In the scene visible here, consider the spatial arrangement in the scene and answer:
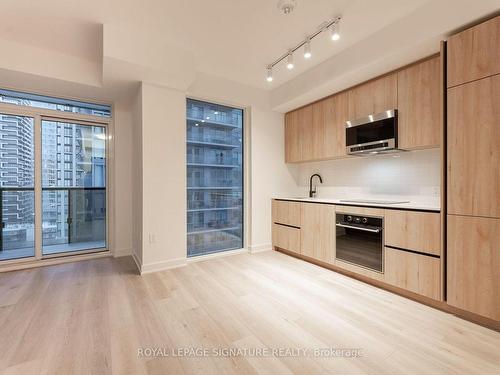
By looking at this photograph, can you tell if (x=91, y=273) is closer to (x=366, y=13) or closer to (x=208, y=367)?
(x=208, y=367)

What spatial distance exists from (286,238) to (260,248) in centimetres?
49

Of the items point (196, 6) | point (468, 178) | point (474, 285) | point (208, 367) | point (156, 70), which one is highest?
point (196, 6)

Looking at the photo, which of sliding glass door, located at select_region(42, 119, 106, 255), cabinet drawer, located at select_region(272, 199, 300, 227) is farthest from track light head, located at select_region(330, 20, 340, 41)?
→ sliding glass door, located at select_region(42, 119, 106, 255)

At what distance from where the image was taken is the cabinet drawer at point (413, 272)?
6.74 ft

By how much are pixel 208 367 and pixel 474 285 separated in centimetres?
205

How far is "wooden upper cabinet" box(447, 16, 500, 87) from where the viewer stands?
1.74 m

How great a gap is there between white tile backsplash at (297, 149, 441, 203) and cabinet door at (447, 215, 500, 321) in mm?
733

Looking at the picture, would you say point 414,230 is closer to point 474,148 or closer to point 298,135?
point 474,148

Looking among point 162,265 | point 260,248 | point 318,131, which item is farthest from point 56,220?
point 318,131

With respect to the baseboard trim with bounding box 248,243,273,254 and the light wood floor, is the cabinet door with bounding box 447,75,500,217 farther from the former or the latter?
the baseboard trim with bounding box 248,243,273,254

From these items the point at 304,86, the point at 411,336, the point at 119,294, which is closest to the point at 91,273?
the point at 119,294

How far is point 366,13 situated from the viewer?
219 centimetres

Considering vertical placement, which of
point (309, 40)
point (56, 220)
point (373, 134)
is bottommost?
point (56, 220)

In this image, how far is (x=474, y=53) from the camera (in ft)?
6.00
